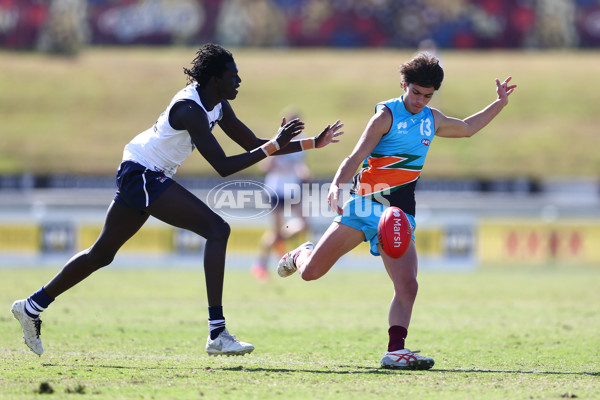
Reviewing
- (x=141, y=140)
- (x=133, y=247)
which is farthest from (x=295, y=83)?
(x=141, y=140)

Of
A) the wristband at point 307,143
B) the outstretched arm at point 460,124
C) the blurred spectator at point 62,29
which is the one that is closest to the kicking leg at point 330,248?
the wristband at point 307,143

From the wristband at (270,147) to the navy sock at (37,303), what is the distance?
6.60 ft

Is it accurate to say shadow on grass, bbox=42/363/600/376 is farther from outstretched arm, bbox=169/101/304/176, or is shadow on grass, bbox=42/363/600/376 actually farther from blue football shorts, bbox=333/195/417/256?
outstretched arm, bbox=169/101/304/176

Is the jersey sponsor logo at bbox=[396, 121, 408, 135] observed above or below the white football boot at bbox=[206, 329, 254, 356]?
above

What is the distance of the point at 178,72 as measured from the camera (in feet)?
155

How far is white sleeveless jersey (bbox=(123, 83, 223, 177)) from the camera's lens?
655 centimetres

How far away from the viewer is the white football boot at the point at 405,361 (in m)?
6.23

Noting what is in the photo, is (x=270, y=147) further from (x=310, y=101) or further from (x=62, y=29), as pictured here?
(x=62, y=29)

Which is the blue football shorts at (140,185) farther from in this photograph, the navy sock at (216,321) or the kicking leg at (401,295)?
the kicking leg at (401,295)

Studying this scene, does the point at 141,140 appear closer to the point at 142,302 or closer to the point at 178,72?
the point at 142,302

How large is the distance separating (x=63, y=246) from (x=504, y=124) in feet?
91.7

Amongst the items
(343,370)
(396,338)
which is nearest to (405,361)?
(396,338)

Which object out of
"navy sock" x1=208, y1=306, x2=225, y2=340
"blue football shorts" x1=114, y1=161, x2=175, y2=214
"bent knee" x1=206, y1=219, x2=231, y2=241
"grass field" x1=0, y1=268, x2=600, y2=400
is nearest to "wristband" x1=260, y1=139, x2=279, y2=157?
"bent knee" x1=206, y1=219, x2=231, y2=241

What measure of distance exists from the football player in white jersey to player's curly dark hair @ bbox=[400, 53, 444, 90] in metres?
0.88
